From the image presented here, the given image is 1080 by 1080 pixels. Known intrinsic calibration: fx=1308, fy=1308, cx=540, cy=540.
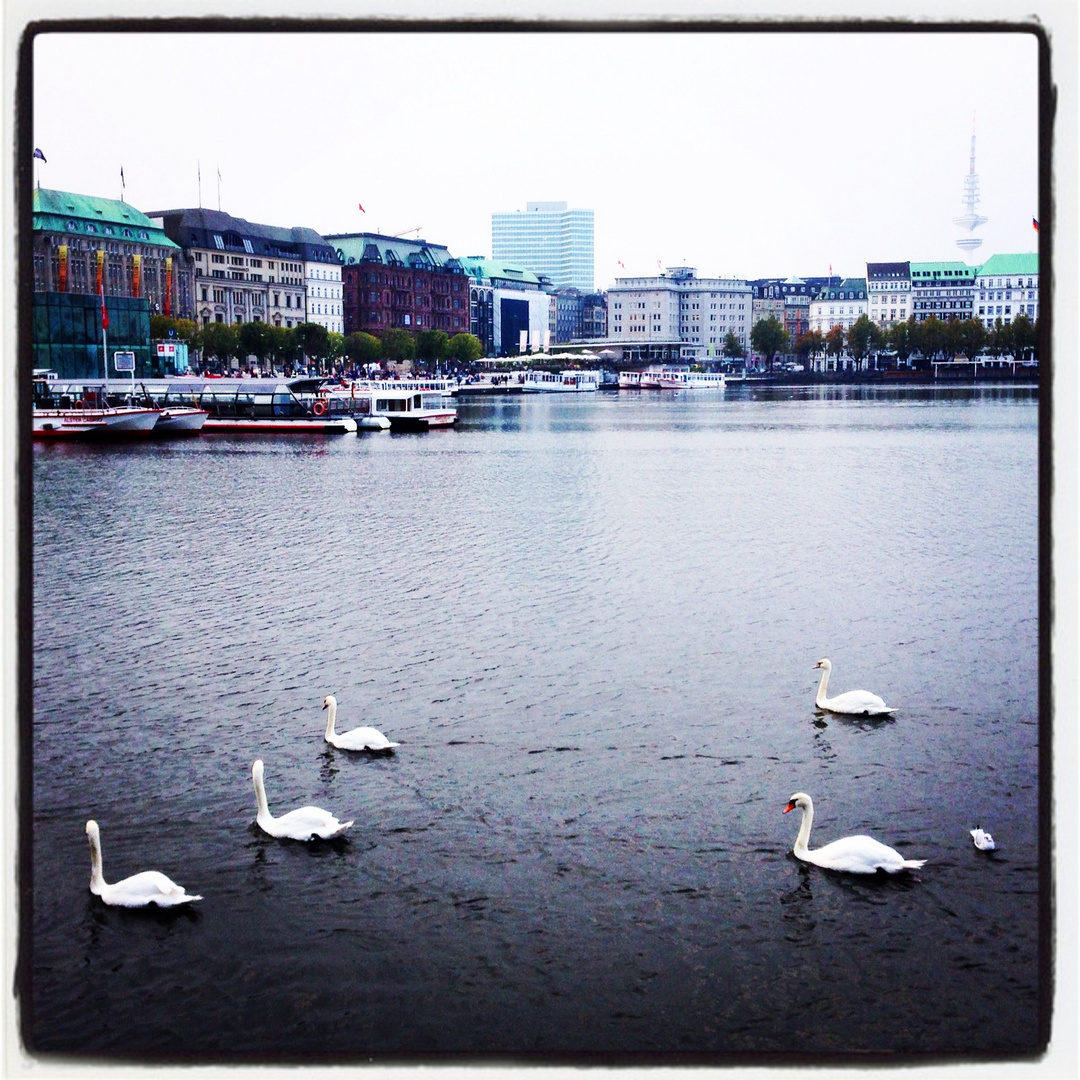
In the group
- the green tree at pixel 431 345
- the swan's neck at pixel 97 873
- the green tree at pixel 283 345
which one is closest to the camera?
the swan's neck at pixel 97 873

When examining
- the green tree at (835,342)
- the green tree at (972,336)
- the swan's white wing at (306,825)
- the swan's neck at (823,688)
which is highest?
the green tree at (835,342)

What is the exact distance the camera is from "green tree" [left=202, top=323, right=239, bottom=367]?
80.8m

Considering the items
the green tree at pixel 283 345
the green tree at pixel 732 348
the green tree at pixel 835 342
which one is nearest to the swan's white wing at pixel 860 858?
the green tree at pixel 283 345

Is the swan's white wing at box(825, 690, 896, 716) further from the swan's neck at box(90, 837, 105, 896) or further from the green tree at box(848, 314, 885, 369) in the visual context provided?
the green tree at box(848, 314, 885, 369)

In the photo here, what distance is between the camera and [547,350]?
140 meters

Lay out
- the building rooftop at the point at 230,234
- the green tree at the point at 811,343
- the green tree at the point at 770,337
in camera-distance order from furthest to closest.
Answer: the green tree at the point at 770,337 < the green tree at the point at 811,343 < the building rooftop at the point at 230,234

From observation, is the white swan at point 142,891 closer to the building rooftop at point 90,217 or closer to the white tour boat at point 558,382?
the building rooftop at point 90,217

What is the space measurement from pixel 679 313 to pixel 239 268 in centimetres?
8837

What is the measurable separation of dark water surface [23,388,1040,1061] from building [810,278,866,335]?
99.0m

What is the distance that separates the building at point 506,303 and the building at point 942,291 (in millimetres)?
37503

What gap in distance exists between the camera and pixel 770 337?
476ft

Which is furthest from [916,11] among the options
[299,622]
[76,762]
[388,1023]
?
[299,622]

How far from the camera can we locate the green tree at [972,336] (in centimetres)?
5537

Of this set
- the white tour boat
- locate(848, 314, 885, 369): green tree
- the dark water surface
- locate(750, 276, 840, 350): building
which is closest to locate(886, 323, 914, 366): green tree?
locate(848, 314, 885, 369): green tree
